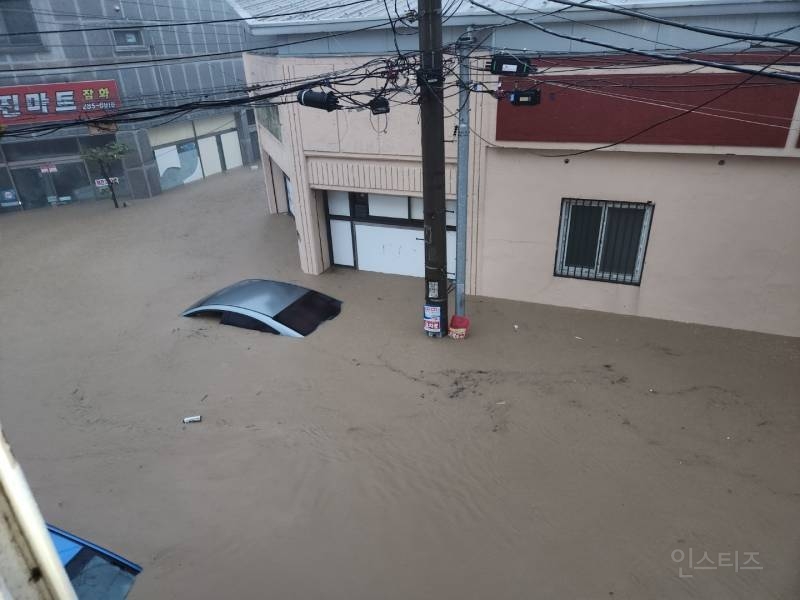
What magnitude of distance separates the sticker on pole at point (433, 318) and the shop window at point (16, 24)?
15990 mm

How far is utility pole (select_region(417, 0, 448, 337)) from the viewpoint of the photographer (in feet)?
25.5

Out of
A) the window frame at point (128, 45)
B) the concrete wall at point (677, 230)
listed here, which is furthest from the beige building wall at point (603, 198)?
the window frame at point (128, 45)

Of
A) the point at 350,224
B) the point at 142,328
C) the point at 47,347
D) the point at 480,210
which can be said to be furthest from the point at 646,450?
the point at 47,347

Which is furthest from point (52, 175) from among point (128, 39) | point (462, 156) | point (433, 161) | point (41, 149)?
point (462, 156)

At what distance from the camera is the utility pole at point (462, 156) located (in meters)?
8.25

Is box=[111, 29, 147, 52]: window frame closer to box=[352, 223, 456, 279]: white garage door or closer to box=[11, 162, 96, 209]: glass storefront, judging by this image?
box=[11, 162, 96, 209]: glass storefront

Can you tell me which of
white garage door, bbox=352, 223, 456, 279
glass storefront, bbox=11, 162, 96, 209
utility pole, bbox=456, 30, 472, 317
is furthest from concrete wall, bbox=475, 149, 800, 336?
glass storefront, bbox=11, 162, 96, 209

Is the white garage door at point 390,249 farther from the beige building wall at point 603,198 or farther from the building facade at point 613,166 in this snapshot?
the beige building wall at point 603,198

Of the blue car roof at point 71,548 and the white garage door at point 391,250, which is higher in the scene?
the blue car roof at point 71,548

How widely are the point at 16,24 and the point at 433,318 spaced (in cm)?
1723

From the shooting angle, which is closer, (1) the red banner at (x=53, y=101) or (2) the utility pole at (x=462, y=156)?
(2) the utility pole at (x=462, y=156)

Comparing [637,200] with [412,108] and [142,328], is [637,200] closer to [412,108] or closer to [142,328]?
[412,108]

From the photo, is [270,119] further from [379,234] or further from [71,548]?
[71,548]

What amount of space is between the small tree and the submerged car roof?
11024 millimetres
